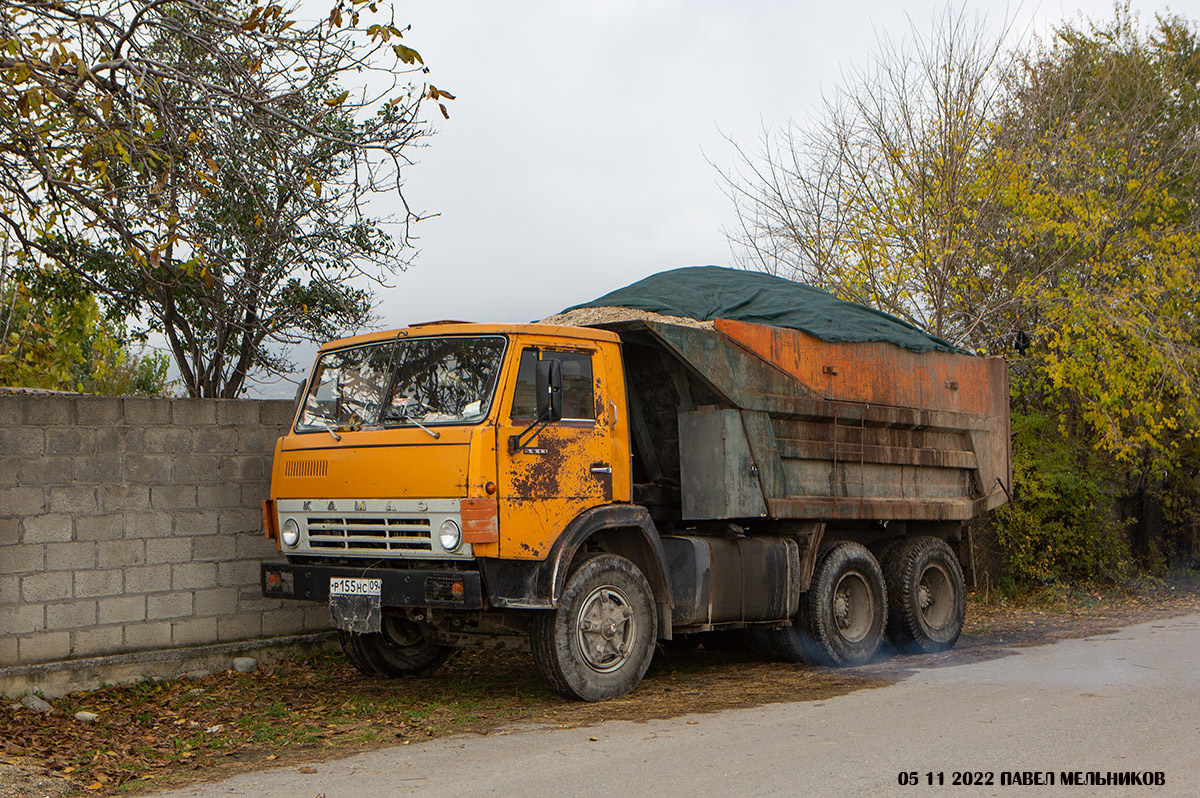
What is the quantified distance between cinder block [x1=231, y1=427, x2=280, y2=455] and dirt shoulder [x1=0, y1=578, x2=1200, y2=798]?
1725 millimetres

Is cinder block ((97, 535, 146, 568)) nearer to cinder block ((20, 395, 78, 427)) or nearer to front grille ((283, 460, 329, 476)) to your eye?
cinder block ((20, 395, 78, 427))

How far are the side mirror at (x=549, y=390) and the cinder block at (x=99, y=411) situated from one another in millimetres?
3288

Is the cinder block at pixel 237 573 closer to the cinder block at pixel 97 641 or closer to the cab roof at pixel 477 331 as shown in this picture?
the cinder block at pixel 97 641

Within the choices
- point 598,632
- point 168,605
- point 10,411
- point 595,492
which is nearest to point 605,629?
point 598,632

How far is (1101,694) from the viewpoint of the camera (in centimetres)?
748

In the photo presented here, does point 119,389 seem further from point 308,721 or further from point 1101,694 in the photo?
point 1101,694

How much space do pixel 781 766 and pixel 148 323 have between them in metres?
9.77

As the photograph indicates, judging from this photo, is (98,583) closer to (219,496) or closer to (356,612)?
(219,496)

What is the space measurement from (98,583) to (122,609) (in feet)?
0.87

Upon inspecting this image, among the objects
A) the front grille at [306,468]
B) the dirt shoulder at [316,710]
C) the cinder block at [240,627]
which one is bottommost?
the dirt shoulder at [316,710]

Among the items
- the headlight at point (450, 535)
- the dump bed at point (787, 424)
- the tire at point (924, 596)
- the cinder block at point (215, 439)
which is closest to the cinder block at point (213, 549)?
the cinder block at point (215, 439)

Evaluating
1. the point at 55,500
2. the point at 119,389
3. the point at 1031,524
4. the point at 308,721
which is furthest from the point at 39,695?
the point at 119,389

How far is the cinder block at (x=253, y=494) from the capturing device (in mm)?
9062

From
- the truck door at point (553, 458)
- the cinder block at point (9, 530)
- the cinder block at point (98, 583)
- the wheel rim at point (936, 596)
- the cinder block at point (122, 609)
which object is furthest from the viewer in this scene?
the wheel rim at point (936, 596)
